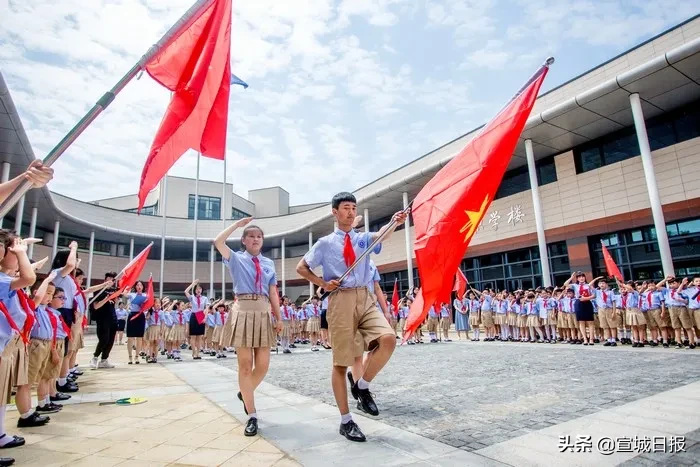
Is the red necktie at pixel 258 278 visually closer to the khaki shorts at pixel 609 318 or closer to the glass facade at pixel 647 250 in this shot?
the khaki shorts at pixel 609 318

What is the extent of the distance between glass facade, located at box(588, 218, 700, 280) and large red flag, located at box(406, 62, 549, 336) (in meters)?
14.4

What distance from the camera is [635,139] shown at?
621 inches

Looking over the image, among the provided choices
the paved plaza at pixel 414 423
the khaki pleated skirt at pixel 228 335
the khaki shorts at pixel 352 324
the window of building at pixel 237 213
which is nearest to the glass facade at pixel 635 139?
the paved plaza at pixel 414 423

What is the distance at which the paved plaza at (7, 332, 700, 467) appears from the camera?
8.59 ft

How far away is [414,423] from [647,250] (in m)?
15.7

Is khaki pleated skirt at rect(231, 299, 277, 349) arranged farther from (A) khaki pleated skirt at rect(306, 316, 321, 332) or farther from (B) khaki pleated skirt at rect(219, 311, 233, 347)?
(A) khaki pleated skirt at rect(306, 316, 321, 332)

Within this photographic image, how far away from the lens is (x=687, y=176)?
1390 cm

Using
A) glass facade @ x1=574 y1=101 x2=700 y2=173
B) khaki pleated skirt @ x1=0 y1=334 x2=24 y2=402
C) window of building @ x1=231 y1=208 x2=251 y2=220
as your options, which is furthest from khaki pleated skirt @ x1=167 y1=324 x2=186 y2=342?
window of building @ x1=231 y1=208 x2=251 y2=220

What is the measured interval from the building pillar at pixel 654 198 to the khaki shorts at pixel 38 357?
15.1m

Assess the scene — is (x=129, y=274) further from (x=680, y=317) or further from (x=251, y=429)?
(x=680, y=317)

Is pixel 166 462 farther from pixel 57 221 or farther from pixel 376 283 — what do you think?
pixel 57 221

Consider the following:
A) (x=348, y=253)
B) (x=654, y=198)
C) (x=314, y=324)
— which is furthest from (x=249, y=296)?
(x=654, y=198)

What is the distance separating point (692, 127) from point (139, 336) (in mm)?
19411

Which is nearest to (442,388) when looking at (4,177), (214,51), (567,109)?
(214,51)
